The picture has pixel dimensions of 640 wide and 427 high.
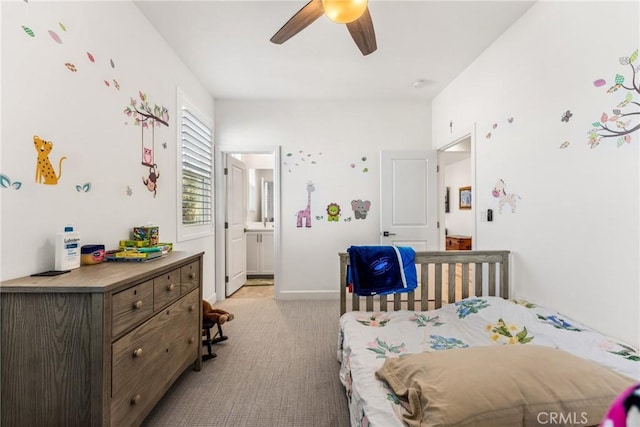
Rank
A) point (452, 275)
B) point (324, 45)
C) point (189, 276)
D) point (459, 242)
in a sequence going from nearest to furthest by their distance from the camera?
1. point (189, 276)
2. point (452, 275)
3. point (324, 45)
4. point (459, 242)

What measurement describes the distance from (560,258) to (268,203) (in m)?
4.69

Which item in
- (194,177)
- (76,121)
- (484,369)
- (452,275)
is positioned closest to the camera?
(484,369)

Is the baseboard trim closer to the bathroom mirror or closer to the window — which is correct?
the window

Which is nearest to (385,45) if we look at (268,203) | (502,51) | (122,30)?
(502,51)

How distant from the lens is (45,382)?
1.14 metres

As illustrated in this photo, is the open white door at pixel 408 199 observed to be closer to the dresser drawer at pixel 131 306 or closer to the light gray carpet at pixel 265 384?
the light gray carpet at pixel 265 384

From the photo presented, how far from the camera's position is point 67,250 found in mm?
1432

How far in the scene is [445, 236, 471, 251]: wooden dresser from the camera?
21.0 feet

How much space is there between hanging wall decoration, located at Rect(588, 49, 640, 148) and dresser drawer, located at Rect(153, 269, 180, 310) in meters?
2.50

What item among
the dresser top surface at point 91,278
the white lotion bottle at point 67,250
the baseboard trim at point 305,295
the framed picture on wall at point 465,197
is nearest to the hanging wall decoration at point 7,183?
the white lotion bottle at point 67,250

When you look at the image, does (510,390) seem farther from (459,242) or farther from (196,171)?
(459,242)

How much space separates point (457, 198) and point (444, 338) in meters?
6.05

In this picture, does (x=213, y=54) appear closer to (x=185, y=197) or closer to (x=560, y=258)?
(x=185, y=197)

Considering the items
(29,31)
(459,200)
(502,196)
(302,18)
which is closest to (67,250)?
(29,31)
